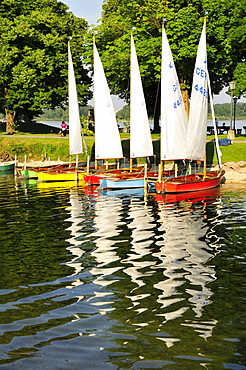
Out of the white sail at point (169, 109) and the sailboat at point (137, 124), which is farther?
the sailboat at point (137, 124)

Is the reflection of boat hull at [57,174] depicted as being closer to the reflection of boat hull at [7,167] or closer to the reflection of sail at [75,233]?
the reflection of sail at [75,233]

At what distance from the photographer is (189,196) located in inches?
1308

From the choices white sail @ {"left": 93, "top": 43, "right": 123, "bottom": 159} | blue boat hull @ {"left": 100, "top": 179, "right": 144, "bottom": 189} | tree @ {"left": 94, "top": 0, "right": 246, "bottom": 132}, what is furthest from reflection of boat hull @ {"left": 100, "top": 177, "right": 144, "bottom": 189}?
tree @ {"left": 94, "top": 0, "right": 246, "bottom": 132}

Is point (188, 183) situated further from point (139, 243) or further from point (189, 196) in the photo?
point (139, 243)

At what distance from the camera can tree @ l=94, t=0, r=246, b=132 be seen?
48.3m

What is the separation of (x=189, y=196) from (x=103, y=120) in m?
12.0

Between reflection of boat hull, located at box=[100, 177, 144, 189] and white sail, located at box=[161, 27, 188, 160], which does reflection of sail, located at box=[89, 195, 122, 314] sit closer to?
reflection of boat hull, located at box=[100, 177, 144, 189]

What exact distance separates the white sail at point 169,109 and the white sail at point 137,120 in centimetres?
496

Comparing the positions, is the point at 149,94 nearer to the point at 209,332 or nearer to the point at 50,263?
the point at 50,263

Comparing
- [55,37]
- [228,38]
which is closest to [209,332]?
[228,38]

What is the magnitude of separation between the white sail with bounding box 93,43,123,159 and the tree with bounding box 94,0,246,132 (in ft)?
15.7

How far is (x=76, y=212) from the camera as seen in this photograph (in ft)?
92.7

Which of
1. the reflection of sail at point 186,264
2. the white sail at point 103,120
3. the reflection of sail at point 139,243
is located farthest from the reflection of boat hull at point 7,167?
the reflection of sail at point 186,264

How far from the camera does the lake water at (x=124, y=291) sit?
9.98m
